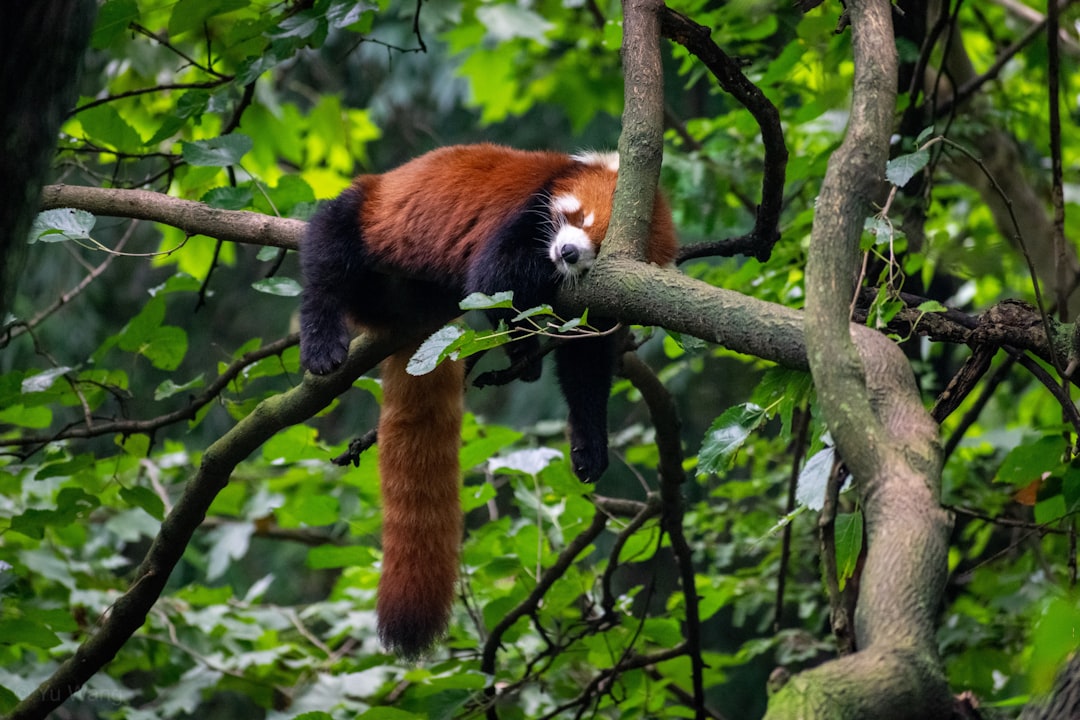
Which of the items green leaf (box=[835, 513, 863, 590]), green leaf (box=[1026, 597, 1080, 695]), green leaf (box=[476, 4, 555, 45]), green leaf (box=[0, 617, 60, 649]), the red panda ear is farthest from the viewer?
green leaf (box=[476, 4, 555, 45])

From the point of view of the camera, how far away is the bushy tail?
254 centimetres

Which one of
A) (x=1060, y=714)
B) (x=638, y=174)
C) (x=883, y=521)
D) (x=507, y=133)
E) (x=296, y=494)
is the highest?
(x=507, y=133)

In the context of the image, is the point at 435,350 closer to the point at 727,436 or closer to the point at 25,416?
the point at 727,436

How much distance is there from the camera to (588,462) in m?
2.64

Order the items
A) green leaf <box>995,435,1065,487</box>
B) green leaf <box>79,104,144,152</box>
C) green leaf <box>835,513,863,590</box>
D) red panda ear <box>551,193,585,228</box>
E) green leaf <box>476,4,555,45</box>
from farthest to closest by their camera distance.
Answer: green leaf <box>476,4,555,45</box> < red panda ear <box>551,193,585,228</box> < green leaf <box>79,104,144,152</box> < green leaf <box>995,435,1065,487</box> < green leaf <box>835,513,863,590</box>

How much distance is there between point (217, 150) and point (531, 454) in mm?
1110

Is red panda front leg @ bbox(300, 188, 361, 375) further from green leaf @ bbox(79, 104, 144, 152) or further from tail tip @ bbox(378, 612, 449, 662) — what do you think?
tail tip @ bbox(378, 612, 449, 662)

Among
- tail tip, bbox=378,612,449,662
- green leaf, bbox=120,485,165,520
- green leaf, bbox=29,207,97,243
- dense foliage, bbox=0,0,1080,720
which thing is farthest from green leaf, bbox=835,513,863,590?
green leaf, bbox=120,485,165,520

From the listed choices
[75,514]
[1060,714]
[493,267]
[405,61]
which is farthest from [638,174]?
[405,61]

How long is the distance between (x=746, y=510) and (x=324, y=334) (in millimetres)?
2185

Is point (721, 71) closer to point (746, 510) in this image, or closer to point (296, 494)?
point (296, 494)

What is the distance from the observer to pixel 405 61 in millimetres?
8617

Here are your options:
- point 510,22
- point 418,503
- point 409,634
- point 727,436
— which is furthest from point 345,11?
point 510,22

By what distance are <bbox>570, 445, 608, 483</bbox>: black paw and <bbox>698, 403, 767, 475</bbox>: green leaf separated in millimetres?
980
